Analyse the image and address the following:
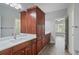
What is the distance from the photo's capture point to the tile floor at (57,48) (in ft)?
7.72

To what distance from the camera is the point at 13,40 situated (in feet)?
7.41

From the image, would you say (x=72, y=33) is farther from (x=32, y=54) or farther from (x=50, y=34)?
(x=32, y=54)

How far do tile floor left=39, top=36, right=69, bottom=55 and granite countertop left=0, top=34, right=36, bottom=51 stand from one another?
35 cm

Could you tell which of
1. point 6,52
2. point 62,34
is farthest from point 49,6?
point 6,52

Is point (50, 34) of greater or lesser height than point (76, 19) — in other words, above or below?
below

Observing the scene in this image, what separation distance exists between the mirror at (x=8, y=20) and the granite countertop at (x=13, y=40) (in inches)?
3.3

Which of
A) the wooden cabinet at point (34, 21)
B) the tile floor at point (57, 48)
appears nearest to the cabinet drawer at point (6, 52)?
the wooden cabinet at point (34, 21)

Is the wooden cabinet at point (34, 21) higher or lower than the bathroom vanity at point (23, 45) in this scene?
higher

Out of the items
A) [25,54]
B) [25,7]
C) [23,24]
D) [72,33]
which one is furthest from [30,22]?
[72,33]

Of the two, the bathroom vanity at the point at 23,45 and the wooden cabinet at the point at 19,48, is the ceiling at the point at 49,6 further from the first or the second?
the wooden cabinet at the point at 19,48

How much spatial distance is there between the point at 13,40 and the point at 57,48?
2.89ft

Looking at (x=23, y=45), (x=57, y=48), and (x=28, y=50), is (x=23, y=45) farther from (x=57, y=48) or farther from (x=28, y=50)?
(x=57, y=48)

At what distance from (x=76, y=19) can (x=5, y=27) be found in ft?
4.45

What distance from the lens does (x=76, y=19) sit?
7.64 feet
